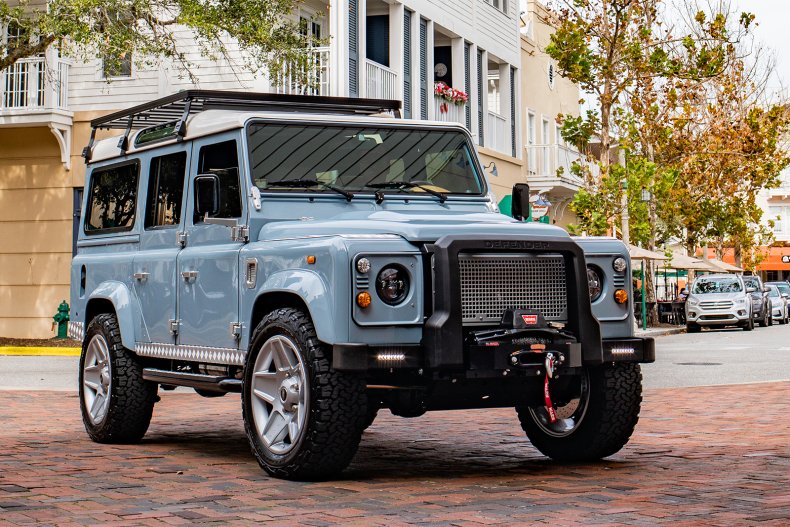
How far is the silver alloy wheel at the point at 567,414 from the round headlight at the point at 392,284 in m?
1.44

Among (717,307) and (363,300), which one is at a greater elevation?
(717,307)

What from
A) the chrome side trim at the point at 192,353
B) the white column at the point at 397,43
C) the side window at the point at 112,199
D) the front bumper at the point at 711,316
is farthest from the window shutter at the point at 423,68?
the chrome side trim at the point at 192,353

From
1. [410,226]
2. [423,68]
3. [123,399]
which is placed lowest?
[123,399]

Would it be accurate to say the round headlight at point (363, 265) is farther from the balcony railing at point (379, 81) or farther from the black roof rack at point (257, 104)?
the balcony railing at point (379, 81)

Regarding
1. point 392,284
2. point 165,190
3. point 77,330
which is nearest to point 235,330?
point 392,284

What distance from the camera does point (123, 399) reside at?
32.4ft

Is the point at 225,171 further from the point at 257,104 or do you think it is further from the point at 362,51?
→ the point at 362,51

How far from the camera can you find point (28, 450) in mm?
9477

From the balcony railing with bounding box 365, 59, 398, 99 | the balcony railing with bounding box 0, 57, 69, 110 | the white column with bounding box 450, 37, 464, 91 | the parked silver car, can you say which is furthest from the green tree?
the parked silver car

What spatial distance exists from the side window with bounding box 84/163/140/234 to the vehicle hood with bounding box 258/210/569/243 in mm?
2314

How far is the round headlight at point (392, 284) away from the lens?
7.48 meters

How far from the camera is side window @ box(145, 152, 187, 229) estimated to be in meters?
9.80

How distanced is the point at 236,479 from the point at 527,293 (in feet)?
6.60

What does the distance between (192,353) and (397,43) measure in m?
23.5
